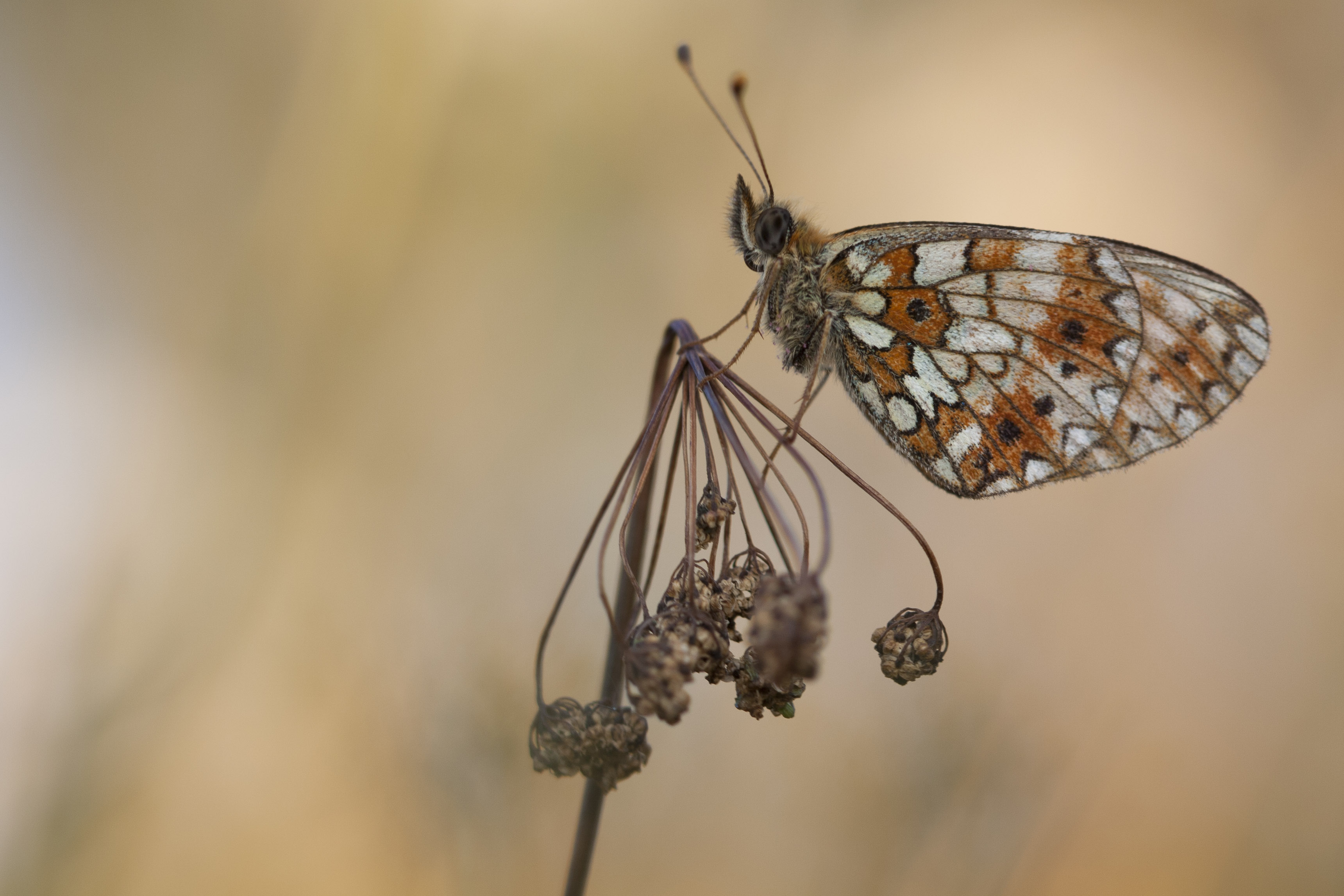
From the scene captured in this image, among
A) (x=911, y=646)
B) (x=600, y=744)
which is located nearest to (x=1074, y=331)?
(x=911, y=646)

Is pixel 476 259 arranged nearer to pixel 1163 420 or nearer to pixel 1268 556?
pixel 1163 420

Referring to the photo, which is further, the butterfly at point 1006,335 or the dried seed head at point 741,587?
the butterfly at point 1006,335

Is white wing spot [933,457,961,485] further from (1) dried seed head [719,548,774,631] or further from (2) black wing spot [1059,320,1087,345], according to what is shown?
(1) dried seed head [719,548,774,631]

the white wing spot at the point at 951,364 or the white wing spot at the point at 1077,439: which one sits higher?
the white wing spot at the point at 951,364

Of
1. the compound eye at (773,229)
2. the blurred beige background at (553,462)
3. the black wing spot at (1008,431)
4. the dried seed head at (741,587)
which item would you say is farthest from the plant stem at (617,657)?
the blurred beige background at (553,462)

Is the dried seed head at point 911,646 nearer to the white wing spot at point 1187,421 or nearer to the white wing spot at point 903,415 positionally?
the white wing spot at point 903,415

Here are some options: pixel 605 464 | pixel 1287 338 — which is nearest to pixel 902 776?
pixel 605 464

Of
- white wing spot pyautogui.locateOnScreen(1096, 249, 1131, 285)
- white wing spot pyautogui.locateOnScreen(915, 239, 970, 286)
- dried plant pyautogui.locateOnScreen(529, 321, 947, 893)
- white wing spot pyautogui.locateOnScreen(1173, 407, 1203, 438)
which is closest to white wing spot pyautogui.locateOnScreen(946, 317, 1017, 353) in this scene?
white wing spot pyautogui.locateOnScreen(915, 239, 970, 286)

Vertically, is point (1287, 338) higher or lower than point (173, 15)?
lower
